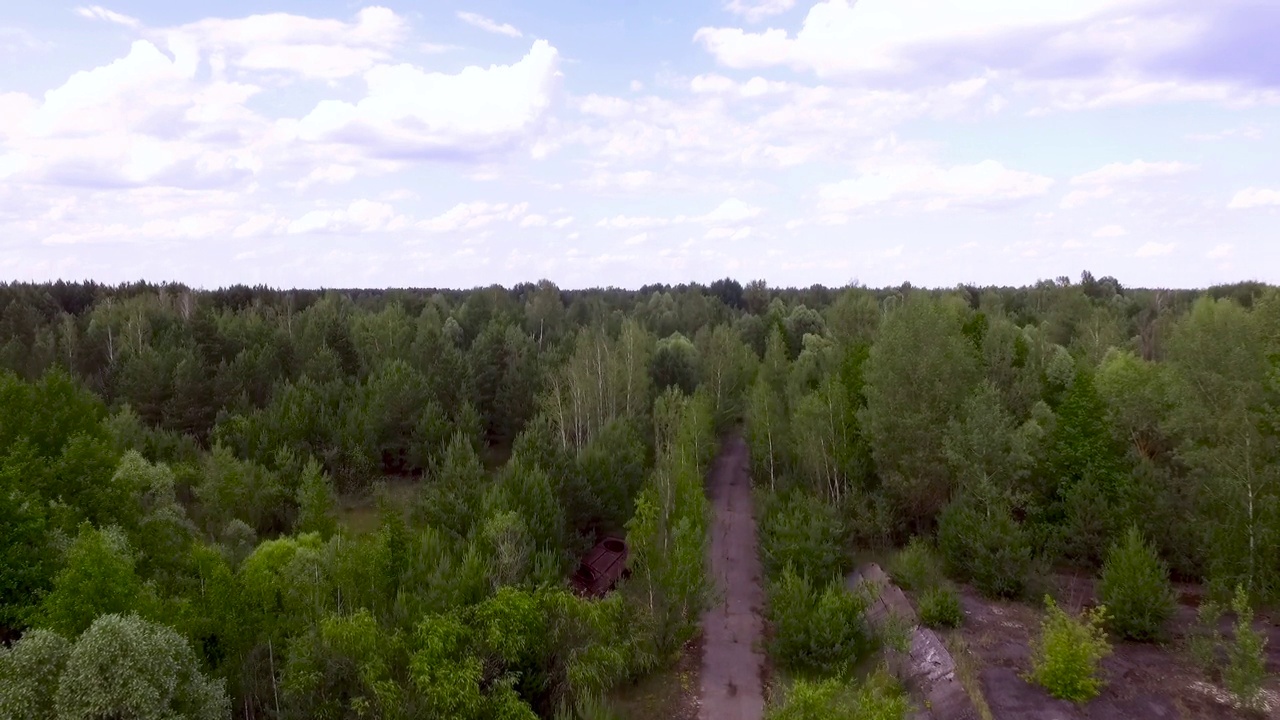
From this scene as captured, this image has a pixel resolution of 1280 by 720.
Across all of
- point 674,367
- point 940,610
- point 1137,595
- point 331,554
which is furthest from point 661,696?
point 674,367

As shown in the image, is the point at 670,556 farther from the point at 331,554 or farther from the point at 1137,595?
the point at 1137,595

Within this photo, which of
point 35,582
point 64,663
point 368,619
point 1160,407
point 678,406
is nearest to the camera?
point 64,663

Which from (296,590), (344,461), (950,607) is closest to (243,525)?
(296,590)

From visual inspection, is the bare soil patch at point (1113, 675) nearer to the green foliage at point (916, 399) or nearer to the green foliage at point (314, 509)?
the green foliage at point (916, 399)

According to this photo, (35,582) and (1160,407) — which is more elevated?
(1160,407)

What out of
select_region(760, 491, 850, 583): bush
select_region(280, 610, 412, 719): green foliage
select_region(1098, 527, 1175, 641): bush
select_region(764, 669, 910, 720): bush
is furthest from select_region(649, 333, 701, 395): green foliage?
select_region(764, 669, 910, 720): bush

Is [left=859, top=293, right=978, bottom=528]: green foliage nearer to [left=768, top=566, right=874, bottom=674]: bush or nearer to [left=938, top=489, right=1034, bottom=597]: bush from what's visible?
[left=938, top=489, right=1034, bottom=597]: bush

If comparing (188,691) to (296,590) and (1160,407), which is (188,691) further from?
(1160,407)

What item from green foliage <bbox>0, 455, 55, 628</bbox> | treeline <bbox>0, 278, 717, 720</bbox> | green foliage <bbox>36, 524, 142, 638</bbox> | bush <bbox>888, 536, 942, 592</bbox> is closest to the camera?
treeline <bbox>0, 278, 717, 720</bbox>

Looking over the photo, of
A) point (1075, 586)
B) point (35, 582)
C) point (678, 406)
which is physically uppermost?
point (678, 406)
